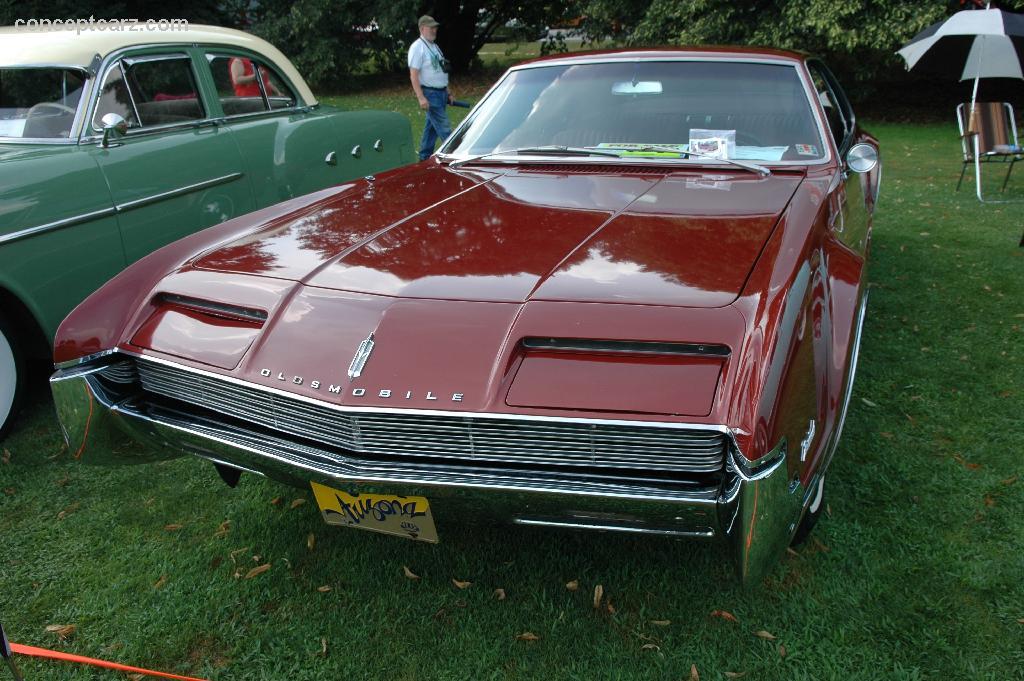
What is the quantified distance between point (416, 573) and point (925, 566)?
156cm

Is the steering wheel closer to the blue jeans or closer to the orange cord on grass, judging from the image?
the orange cord on grass

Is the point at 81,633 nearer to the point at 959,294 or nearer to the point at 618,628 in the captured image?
the point at 618,628

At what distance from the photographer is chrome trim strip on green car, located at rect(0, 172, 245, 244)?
327cm

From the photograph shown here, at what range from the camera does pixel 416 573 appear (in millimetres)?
2531

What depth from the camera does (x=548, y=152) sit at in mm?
3199

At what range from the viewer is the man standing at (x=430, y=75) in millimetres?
8508

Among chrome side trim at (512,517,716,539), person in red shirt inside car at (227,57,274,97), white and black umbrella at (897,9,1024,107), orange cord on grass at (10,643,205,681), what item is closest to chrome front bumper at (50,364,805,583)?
chrome side trim at (512,517,716,539)

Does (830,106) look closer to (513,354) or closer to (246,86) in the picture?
(513,354)

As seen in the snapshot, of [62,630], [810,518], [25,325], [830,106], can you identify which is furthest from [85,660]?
[830,106]

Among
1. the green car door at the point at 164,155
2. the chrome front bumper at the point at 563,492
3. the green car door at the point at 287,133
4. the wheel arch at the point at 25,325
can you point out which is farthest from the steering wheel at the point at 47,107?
the chrome front bumper at the point at 563,492

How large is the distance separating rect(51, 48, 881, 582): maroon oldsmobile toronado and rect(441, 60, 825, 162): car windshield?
0.22 metres

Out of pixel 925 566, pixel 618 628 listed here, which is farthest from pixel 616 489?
pixel 925 566

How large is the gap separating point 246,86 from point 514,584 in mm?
3703

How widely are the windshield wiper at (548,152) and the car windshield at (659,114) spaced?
2cm
